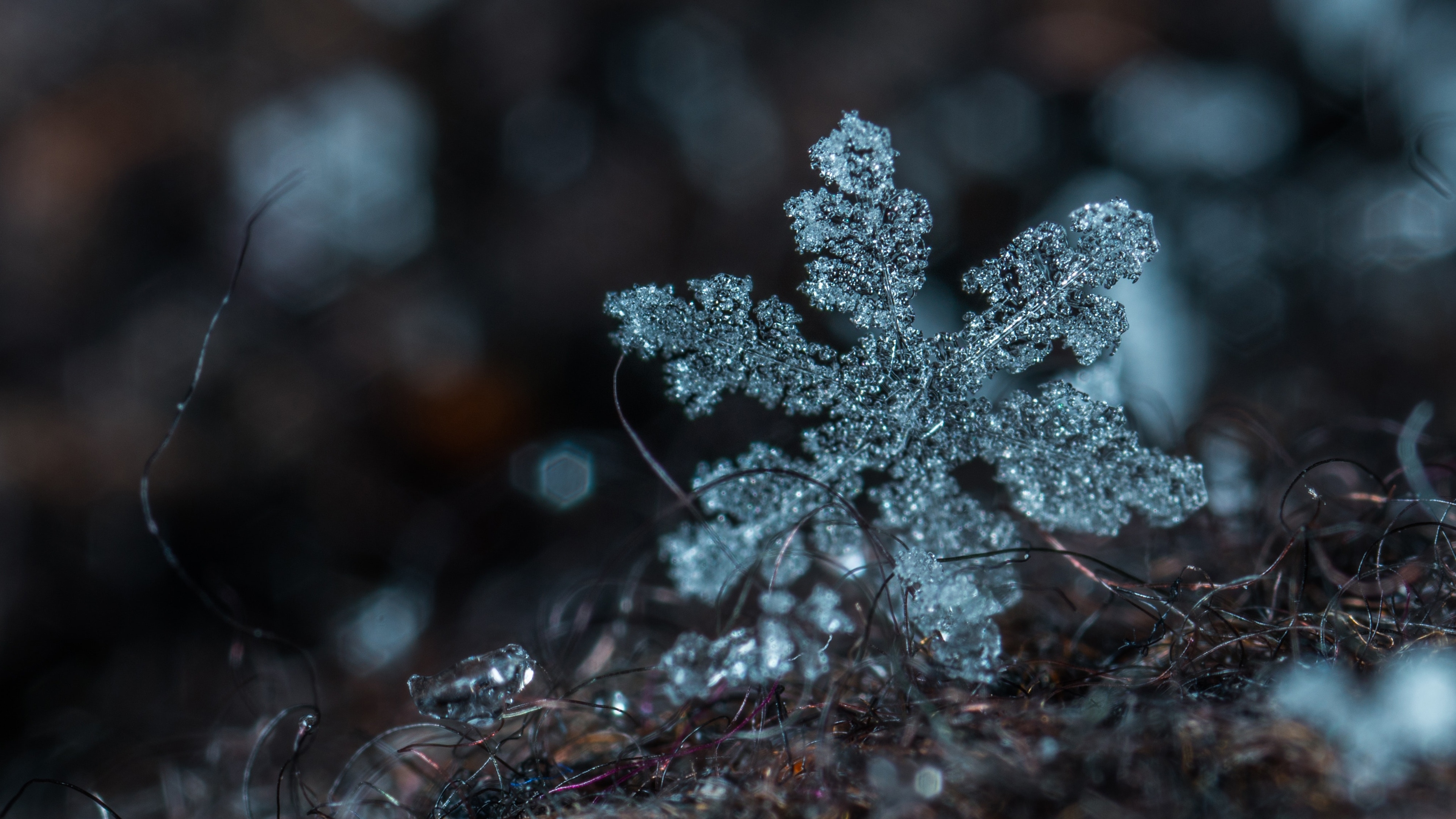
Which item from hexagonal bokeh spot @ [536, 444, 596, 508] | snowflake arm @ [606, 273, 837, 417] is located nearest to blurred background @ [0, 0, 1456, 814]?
hexagonal bokeh spot @ [536, 444, 596, 508]

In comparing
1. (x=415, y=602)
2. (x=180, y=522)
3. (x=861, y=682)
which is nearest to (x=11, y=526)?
(x=180, y=522)

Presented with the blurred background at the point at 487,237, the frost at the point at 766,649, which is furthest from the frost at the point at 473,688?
the blurred background at the point at 487,237

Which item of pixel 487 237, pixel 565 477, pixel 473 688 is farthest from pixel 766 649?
pixel 487 237

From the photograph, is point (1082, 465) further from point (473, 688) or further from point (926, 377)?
point (473, 688)

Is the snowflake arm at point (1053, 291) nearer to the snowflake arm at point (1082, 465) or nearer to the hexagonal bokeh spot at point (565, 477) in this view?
the snowflake arm at point (1082, 465)

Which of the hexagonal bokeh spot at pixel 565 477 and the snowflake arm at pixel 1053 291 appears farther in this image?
the hexagonal bokeh spot at pixel 565 477

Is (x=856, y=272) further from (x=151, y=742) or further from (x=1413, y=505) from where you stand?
(x=151, y=742)
